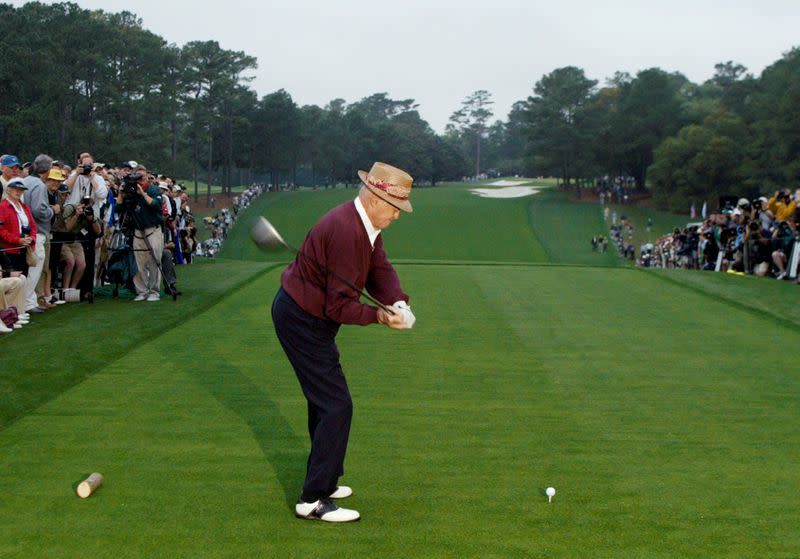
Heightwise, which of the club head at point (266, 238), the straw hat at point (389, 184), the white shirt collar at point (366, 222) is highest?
the straw hat at point (389, 184)

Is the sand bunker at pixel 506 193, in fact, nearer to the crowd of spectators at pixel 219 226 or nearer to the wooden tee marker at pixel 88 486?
the crowd of spectators at pixel 219 226

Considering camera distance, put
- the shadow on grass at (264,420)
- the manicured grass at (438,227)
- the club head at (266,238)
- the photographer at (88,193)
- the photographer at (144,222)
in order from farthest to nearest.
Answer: the manicured grass at (438,227) < the photographer at (88,193) < the photographer at (144,222) < the shadow on grass at (264,420) < the club head at (266,238)

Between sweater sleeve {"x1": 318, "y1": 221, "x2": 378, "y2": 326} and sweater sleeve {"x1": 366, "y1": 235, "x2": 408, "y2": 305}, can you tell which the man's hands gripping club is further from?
sweater sleeve {"x1": 366, "y1": 235, "x2": 408, "y2": 305}

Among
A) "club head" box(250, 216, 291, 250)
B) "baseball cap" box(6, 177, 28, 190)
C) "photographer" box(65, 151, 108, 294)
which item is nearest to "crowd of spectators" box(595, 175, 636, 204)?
"photographer" box(65, 151, 108, 294)

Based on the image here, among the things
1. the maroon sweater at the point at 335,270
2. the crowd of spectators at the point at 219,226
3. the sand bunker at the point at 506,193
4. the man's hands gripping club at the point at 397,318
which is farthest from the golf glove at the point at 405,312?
the sand bunker at the point at 506,193

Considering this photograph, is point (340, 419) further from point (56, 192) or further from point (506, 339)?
point (56, 192)

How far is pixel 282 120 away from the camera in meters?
114

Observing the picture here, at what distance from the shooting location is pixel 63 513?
541cm

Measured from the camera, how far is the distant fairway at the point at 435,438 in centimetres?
513

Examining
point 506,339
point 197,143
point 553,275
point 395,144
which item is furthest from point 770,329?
point 395,144

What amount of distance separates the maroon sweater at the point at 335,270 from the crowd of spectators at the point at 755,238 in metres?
17.0

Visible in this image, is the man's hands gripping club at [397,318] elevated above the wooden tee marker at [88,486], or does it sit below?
above

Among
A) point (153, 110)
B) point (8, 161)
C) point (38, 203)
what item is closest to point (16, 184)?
point (8, 161)

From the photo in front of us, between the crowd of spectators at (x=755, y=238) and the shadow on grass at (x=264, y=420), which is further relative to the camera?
the crowd of spectators at (x=755, y=238)
